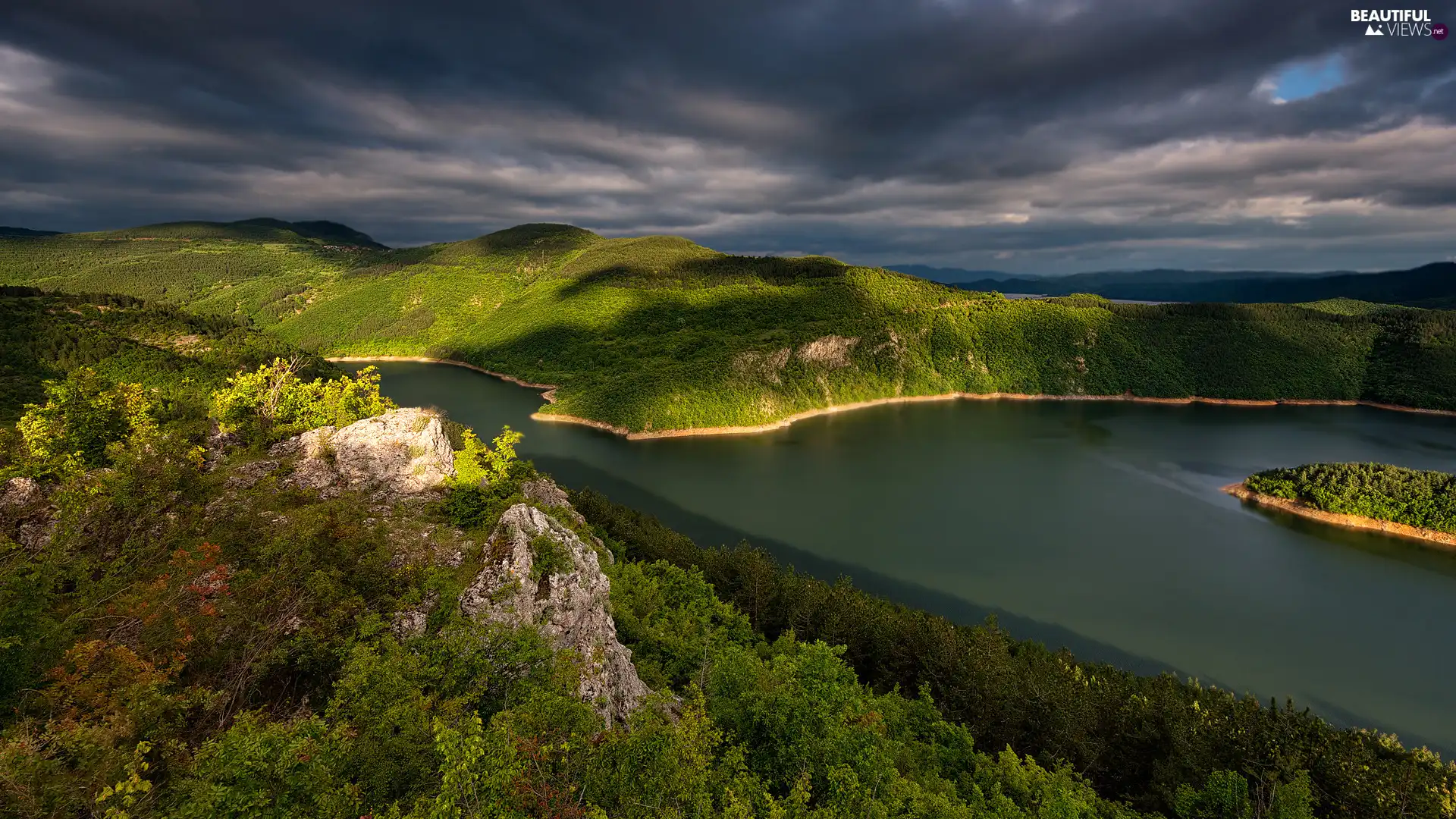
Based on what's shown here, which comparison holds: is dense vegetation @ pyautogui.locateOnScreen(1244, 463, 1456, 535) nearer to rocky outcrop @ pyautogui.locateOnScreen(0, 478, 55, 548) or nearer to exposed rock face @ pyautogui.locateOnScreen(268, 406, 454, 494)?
exposed rock face @ pyautogui.locateOnScreen(268, 406, 454, 494)

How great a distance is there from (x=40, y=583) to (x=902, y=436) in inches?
3431

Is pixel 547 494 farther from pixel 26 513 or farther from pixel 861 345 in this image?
pixel 861 345

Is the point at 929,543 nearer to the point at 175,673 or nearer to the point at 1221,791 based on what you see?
the point at 1221,791

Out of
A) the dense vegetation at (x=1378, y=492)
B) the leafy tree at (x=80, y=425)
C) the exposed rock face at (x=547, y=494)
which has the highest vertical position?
the leafy tree at (x=80, y=425)

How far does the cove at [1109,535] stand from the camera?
117ft

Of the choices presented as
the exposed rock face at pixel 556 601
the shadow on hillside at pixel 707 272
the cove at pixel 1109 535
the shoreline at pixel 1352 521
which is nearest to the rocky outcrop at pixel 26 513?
the exposed rock face at pixel 556 601

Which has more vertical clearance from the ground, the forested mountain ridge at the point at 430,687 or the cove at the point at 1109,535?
the forested mountain ridge at the point at 430,687

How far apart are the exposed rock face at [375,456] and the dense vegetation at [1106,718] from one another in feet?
62.5

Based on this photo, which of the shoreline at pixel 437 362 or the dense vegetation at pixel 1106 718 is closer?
the dense vegetation at pixel 1106 718

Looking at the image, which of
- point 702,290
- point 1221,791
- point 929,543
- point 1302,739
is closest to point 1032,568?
point 929,543

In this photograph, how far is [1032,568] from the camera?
4500 cm

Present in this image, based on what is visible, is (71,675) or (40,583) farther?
(40,583)

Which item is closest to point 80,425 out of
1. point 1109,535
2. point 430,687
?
point 430,687

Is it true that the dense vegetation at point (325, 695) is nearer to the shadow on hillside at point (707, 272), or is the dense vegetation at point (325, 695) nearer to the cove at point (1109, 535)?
the cove at point (1109, 535)
